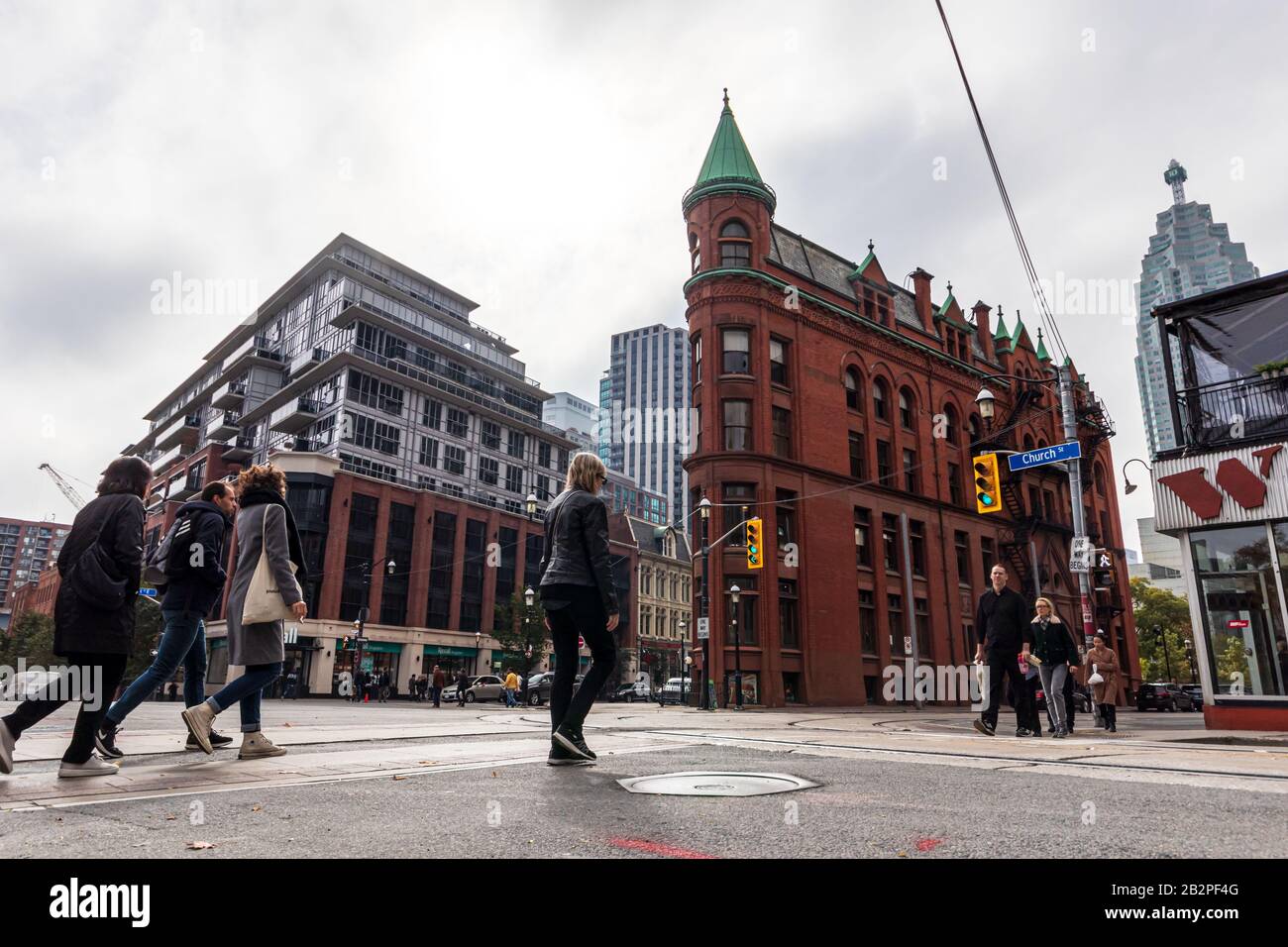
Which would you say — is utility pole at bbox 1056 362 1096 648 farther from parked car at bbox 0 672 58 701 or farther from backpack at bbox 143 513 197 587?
parked car at bbox 0 672 58 701

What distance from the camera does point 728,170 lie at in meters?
33.0

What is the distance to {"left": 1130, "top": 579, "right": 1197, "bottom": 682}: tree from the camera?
68750 mm

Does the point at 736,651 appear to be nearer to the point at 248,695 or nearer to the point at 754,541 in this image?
the point at 754,541

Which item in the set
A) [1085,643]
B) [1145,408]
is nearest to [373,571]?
[1085,643]

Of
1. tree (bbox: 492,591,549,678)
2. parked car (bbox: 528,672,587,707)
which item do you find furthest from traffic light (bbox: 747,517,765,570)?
tree (bbox: 492,591,549,678)

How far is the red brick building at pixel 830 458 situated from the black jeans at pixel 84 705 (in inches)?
964

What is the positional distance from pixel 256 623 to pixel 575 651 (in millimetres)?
2320

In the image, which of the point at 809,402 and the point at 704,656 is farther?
the point at 809,402

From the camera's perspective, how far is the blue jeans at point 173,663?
205 inches

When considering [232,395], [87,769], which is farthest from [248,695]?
[232,395]

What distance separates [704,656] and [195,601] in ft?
68.3

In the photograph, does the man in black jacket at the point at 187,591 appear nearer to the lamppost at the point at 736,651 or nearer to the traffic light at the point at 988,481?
the traffic light at the point at 988,481
